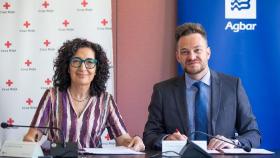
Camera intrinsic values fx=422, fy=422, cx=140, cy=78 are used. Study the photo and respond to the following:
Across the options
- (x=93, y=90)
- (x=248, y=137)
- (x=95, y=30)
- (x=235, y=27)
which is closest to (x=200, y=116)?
(x=248, y=137)

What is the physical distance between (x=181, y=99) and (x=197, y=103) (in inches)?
4.2

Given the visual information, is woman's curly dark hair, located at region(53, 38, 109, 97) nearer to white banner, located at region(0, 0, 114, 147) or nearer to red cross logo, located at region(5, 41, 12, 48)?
white banner, located at region(0, 0, 114, 147)

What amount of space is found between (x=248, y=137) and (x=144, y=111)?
156 cm

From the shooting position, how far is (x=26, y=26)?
381 centimetres

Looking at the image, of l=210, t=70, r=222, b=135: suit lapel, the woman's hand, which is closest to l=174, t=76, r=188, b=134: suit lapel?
l=210, t=70, r=222, b=135: suit lapel

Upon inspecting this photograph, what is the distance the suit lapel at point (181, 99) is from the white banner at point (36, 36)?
1.23 m

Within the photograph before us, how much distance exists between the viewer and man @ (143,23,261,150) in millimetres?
2514

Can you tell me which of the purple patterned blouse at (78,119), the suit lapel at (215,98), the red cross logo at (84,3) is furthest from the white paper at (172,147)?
the red cross logo at (84,3)

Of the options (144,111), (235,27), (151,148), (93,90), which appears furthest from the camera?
(144,111)

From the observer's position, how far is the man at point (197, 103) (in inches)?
99.0

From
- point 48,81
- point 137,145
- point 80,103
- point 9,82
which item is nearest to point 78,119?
point 80,103

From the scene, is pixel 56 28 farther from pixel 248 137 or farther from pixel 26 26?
pixel 248 137

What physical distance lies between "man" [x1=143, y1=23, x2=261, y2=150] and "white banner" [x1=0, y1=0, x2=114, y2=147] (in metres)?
1.24

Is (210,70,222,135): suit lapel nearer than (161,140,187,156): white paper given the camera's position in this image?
No
